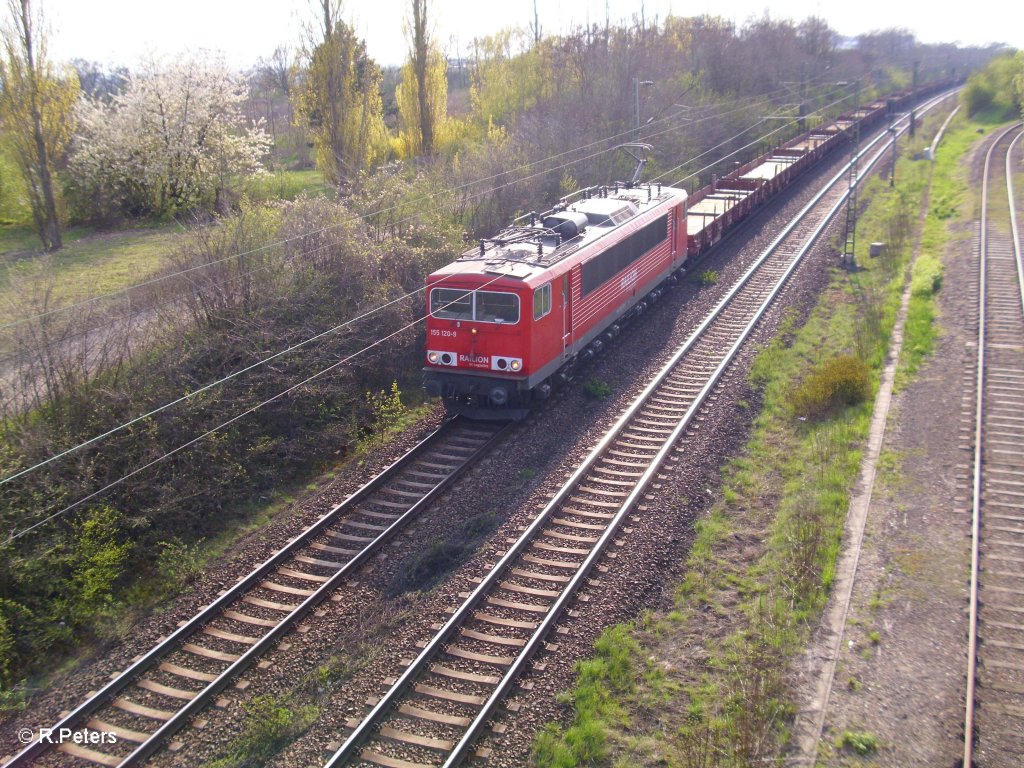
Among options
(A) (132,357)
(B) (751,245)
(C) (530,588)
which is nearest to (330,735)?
(C) (530,588)

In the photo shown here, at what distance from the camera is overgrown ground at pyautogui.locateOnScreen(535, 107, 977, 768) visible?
24.1 feet

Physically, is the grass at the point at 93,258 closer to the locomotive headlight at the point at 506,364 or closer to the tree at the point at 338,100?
the tree at the point at 338,100

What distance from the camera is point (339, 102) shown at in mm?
24328

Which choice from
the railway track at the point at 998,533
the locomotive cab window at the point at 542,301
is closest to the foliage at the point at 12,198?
the locomotive cab window at the point at 542,301

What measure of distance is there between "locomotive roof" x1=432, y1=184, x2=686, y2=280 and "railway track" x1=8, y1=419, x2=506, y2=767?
131 inches

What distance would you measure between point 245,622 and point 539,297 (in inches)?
281

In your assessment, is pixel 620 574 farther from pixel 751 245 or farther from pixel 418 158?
pixel 418 158

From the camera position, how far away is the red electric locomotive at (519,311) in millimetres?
13570

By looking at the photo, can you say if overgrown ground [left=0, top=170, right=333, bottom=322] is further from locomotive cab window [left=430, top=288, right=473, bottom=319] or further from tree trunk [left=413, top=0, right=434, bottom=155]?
locomotive cab window [left=430, top=288, right=473, bottom=319]

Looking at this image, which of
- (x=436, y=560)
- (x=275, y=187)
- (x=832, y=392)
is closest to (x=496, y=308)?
(x=436, y=560)

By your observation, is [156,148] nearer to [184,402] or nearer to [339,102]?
[339,102]

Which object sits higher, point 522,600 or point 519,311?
point 519,311

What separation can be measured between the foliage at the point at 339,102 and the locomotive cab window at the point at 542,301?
11513mm

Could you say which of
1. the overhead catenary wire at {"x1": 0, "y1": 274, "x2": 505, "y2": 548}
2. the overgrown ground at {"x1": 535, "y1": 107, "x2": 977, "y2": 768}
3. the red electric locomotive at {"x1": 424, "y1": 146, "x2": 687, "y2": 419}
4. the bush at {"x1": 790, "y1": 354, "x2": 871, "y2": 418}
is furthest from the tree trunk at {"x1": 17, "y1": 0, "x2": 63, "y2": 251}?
the bush at {"x1": 790, "y1": 354, "x2": 871, "y2": 418}
